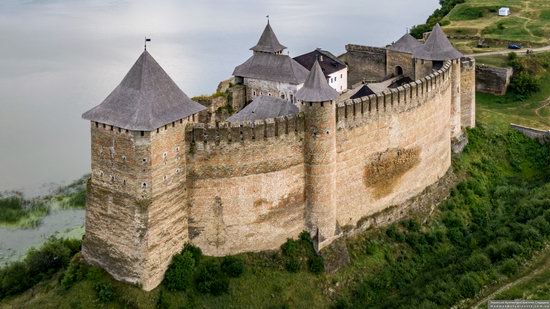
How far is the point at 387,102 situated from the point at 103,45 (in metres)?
24.4

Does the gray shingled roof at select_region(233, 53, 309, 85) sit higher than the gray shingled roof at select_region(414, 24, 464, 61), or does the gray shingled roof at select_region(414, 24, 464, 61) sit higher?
the gray shingled roof at select_region(414, 24, 464, 61)

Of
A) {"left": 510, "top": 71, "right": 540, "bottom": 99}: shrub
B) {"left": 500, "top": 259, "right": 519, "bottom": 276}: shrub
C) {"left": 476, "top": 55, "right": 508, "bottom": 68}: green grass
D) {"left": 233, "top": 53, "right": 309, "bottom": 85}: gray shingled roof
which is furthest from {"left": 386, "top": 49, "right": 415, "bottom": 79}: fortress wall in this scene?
{"left": 500, "top": 259, "right": 519, "bottom": 276}: shrub

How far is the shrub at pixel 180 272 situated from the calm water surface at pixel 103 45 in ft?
32.6

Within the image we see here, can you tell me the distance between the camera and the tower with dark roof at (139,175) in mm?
12180

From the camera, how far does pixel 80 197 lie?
2111cm

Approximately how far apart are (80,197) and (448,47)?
11186mm

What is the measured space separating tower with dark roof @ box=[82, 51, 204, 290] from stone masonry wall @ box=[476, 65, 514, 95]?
1587 centimetres

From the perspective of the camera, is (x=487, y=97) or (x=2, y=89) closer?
(x=487, y=97)

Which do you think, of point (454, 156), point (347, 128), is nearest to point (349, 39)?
point (454, 156)

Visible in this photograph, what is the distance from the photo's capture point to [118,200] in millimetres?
12617

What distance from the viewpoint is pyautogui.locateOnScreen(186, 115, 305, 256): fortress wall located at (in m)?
13.2

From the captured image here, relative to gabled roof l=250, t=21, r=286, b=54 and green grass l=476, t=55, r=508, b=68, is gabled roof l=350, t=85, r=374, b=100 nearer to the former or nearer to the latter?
gabled roof l=250, t=21, r=286, b=54

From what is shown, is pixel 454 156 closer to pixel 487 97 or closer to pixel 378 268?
pixel 378 268

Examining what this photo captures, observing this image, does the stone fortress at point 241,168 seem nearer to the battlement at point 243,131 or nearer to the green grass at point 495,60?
the battlement at point 243,131
